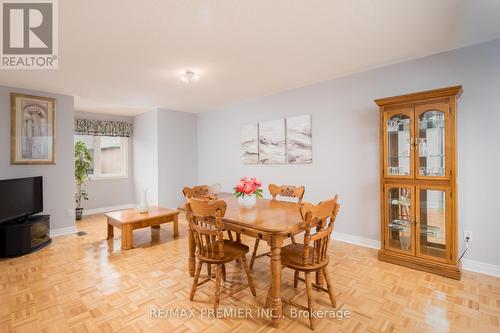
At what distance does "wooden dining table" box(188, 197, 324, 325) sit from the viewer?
1.77 meters

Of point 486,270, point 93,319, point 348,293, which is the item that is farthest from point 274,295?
point 486,270

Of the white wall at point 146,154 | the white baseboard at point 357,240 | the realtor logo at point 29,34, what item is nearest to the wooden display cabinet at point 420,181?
the white baseboard at point 357,240

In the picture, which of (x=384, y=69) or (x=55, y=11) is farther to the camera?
(x=384, y=69)

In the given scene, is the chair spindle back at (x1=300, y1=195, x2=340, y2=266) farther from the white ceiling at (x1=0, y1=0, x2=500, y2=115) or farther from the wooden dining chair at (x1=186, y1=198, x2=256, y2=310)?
the white ceiling at (x1=0, y1=0, x2=500, y2=115)

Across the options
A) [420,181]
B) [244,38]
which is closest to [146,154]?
[244,38]

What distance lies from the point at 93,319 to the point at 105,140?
504 centimetres

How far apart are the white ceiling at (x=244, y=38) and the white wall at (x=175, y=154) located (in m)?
1.71

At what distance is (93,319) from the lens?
187 cm

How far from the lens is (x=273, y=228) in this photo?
68.5 inches

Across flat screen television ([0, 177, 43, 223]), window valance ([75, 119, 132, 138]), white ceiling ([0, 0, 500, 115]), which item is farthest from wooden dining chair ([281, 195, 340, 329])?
window valance ([75, 119, 132, 138])

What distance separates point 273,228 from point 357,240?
2.23 meters

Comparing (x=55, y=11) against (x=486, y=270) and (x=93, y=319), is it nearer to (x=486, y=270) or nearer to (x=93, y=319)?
(x=93, y=319)

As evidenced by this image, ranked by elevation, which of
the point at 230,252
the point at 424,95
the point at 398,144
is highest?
the point at 424,95

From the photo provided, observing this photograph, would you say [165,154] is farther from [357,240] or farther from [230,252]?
[357,240]
